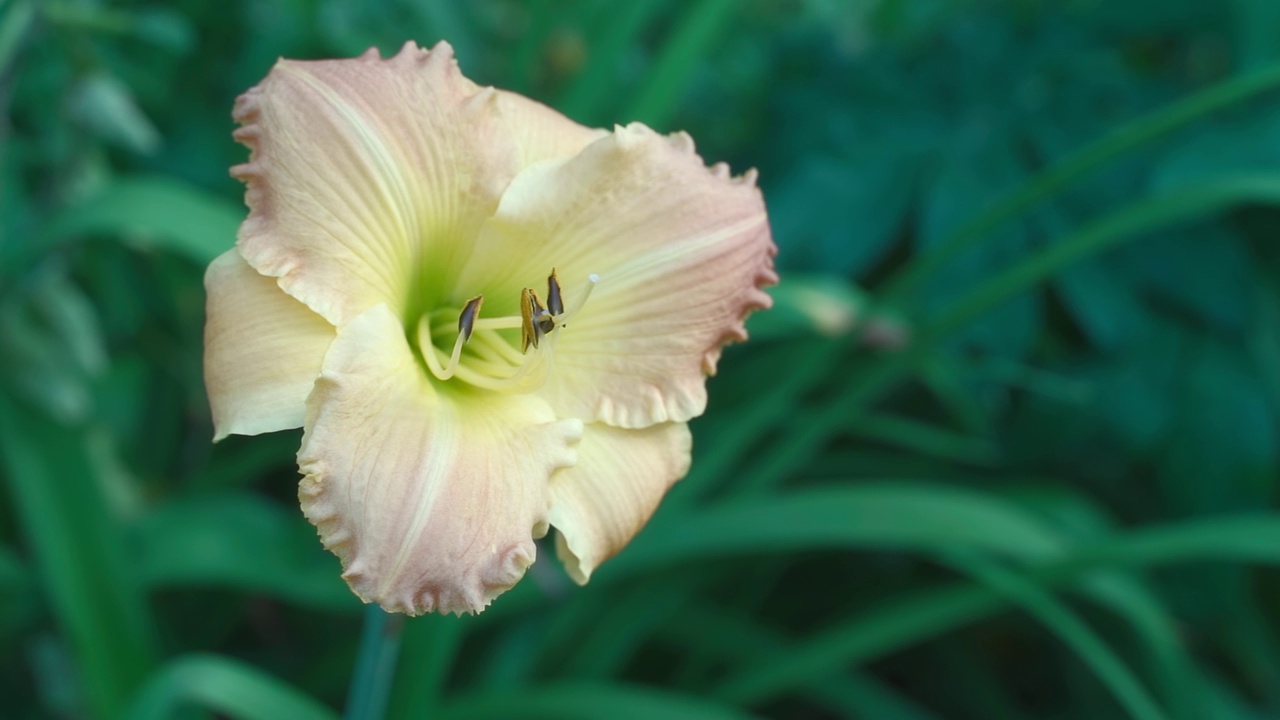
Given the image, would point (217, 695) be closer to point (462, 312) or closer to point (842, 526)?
point (462, 312)

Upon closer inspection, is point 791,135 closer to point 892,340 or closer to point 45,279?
point 892,340

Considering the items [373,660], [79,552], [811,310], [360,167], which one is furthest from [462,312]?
[79,552]

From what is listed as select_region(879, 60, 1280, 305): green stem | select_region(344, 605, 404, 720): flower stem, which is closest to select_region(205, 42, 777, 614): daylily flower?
select_region(344, 605, 404, 720): flower stem

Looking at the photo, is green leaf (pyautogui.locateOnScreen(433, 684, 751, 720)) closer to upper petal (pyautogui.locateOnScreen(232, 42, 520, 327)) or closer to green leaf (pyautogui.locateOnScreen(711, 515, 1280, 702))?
green leaf (pyautogui.locateOnScreen(711, 515, 1280, 702))

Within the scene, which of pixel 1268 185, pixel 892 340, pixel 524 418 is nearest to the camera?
pixel 524 418

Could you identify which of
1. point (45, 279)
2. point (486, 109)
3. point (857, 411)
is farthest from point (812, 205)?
point (45, 279)

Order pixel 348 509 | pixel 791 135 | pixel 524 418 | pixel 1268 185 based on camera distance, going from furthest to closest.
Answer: pixel 791 135 → pixel 1268 185 → pixel 524 418 → pixel 348 509

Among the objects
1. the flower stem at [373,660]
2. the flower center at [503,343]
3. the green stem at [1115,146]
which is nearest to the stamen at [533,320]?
the flower center at [503,343]
